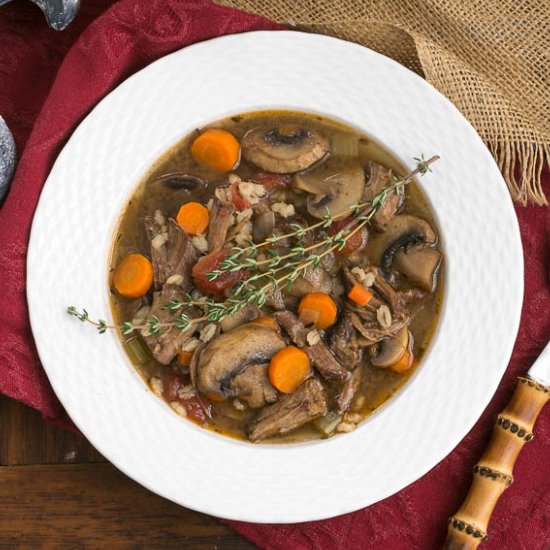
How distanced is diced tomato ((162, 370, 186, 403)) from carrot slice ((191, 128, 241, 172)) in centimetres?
94

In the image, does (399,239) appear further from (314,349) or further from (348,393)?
(348,393)

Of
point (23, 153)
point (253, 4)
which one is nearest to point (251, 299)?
point (23, 153)

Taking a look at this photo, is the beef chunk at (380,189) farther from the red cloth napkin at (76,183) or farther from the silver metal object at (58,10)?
the silver metal object at (58,10)

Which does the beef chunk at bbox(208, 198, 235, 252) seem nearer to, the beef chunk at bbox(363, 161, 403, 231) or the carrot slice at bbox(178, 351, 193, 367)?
the carrot slice at bbox(178, 351, 193, 367)

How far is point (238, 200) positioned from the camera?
128 inches

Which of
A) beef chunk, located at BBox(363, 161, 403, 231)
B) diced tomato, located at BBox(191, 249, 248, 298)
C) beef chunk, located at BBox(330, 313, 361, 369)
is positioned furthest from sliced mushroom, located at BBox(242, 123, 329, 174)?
beef chunk, located at BBox(330, 313, 361, 369)

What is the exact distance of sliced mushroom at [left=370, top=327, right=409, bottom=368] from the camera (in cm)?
322

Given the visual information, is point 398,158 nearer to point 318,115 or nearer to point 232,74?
point 318,115

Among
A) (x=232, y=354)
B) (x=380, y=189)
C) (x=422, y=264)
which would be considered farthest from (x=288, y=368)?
(x=380, y=189)

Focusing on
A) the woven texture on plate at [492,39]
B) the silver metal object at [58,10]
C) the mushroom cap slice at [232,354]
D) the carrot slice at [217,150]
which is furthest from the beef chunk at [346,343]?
the silver metal object at [58,10]

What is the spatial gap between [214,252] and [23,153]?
95 centimetres

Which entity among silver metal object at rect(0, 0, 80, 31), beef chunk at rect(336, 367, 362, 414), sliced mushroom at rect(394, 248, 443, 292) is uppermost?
silver metal object at rect(0, 0, 80, 31)

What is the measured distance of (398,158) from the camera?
128 inches

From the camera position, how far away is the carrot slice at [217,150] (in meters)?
3.27
